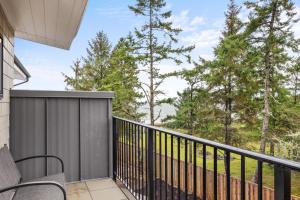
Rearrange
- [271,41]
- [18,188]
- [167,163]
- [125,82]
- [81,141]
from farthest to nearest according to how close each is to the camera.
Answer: [125,82] < [271,41] < [81,141] < [167,163] < [18,188]

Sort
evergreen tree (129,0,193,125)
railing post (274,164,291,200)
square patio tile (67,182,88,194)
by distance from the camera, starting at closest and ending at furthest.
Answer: railing post (274,164,291,200), square patio tile (67,182,88,194), evergreen tree (129,0,193,125)

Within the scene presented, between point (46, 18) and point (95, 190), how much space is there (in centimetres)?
247

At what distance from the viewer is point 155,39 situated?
13914 millimetres

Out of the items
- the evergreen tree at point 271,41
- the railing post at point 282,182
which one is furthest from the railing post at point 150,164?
the evergreen tree at point 271,41

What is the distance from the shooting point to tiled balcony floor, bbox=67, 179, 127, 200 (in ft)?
11.3

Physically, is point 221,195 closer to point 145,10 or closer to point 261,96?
point 261,96

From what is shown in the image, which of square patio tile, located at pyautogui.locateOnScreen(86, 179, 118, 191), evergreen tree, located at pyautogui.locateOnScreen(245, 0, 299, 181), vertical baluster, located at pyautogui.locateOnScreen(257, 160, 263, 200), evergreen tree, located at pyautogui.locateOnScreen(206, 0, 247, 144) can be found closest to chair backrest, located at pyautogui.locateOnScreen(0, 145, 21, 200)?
square patio tile, located at pyautogui.locateOnScreen(86, 179, 118, 191)

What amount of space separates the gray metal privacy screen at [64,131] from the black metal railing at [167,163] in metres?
0.26

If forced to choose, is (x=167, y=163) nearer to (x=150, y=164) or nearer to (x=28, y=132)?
(x=150, y=164)

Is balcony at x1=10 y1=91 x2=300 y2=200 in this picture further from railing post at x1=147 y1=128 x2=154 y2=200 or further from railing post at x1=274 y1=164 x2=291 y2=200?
railing post at x1=274 y1=164 x2=291 y2=200

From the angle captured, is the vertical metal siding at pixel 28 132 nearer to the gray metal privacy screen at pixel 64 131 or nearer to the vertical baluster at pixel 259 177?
the gray metal privacy screen at pixel 64 131

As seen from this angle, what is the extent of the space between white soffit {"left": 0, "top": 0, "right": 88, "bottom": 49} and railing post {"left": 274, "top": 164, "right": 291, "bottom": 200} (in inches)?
101

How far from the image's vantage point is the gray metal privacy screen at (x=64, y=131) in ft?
12.5

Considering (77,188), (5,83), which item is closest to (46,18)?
Result: (5,83)
